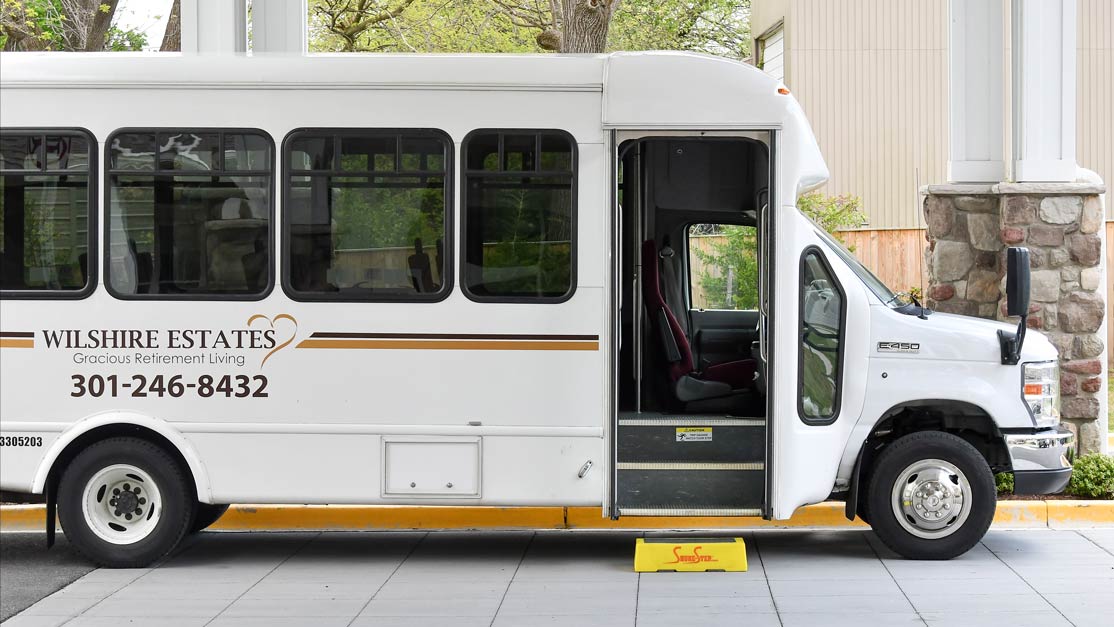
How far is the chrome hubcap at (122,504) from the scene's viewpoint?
809 centimetres

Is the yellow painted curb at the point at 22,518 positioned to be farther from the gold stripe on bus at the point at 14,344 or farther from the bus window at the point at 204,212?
the bus window at the point at 204,212

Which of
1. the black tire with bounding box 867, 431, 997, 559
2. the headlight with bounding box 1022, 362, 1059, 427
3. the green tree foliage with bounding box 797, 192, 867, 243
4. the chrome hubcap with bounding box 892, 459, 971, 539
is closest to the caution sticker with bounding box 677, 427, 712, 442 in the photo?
the black tire with bounding box 867, 431, 997, 559

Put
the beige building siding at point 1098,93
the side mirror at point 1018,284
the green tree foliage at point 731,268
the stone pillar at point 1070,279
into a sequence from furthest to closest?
1. the beige building siding at point 1098,93
2. the stone pillar at point 1070,279
3. the green tree foliage at point 731,268
4. the side mirror at point 1018,284

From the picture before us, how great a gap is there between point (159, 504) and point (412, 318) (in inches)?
77.2

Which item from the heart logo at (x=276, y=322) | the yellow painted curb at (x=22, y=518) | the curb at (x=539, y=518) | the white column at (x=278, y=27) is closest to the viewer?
the heart logo at (x=276, y=322)

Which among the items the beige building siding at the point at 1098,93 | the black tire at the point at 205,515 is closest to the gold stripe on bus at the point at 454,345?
the black tire at the point at 205,515

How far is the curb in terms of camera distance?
920 centimetres

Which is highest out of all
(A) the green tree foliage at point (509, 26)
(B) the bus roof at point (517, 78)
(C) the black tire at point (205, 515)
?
(A) the green tree foliage at point (509, 26)

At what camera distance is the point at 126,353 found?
8.00 m

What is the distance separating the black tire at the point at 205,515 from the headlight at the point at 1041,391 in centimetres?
529

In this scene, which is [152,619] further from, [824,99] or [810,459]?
[824,99]

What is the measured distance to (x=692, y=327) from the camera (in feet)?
29.6

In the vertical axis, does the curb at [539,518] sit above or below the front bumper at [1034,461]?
below

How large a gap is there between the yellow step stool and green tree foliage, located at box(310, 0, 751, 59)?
11.9m
